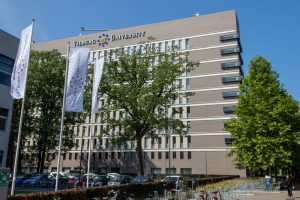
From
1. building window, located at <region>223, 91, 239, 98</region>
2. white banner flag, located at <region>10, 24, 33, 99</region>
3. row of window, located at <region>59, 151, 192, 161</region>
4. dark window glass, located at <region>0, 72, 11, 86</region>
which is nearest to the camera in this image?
white banner flag, located at <region>10, 24, 33, 99</region>

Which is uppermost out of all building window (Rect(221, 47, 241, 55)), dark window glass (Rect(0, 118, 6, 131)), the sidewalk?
building window (Rect(221, 47, 241, 55))

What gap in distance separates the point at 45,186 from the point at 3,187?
81.7 ft

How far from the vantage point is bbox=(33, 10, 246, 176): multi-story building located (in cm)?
6569

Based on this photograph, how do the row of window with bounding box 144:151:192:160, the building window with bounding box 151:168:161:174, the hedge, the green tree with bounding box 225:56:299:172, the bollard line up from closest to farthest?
the bollard → the hedge → the green tree with bounding box 225:56:299:172 → the row of window with bounding box 144:151:192:160 → the building window with bounding box 151:168:161:174

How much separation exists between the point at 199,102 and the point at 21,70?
178 feet

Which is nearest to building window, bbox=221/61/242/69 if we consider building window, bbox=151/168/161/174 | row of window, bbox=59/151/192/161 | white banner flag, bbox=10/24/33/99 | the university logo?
row of window, bbox=59/151/192/161

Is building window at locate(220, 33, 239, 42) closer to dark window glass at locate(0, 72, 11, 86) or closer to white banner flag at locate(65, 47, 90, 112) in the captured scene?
dark window glass at locate(0, 72, 11, 86)

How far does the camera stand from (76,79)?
1980cm

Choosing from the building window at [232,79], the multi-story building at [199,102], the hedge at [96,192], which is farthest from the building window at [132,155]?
the hedge at [96,192]

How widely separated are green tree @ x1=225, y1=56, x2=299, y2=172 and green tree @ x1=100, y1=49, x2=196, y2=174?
7.52 m

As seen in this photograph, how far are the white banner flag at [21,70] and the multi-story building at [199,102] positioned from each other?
43898 millimetres

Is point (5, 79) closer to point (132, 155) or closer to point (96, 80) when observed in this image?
point (96, 80)

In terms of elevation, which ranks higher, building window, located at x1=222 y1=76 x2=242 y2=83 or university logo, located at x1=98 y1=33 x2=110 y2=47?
university logo, located at x1=98 y1=33 x2=110 y2=47

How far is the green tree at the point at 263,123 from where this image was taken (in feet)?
109
